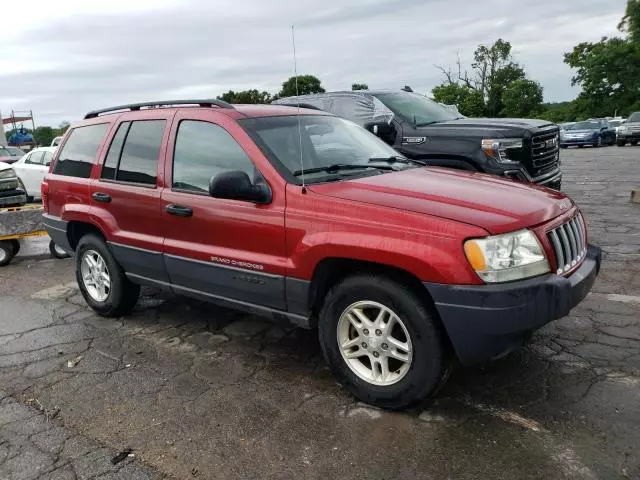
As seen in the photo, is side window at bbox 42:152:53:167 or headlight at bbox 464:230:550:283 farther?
side window at bbox 42:152:53:167

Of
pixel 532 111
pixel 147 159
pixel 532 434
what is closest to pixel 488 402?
pixel 532 434

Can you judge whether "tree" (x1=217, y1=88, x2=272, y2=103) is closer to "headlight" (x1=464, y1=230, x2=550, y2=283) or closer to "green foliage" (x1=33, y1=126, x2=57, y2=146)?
"headlight" (x1=464, y1=230, x2=550, y2=283)

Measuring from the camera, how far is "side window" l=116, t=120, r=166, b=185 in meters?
4.43

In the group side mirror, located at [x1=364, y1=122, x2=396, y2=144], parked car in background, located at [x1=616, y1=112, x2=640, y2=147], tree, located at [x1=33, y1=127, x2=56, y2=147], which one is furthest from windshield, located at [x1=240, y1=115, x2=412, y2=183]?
tree, located at [x1=33, y1=127, x2=56, y2=147]

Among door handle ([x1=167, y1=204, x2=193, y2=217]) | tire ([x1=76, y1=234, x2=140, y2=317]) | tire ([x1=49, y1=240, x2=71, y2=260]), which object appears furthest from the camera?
tire ([x1=49, y1=240, x2=71, y2=260])

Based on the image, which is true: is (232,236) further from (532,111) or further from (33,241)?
(532,111)

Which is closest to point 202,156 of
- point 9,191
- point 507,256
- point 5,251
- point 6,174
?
point 507,256

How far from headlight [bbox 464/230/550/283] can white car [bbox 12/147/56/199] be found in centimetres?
1378

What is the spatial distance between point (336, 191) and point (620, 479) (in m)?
2.05

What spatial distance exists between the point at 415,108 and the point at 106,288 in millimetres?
4803

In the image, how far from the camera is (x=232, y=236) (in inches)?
150

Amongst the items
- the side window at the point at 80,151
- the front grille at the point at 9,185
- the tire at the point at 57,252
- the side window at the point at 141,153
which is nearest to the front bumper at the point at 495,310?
the side window at the point at 141,153

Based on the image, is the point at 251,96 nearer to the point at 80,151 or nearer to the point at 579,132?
the point at 80,151

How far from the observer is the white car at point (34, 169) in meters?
14.4
